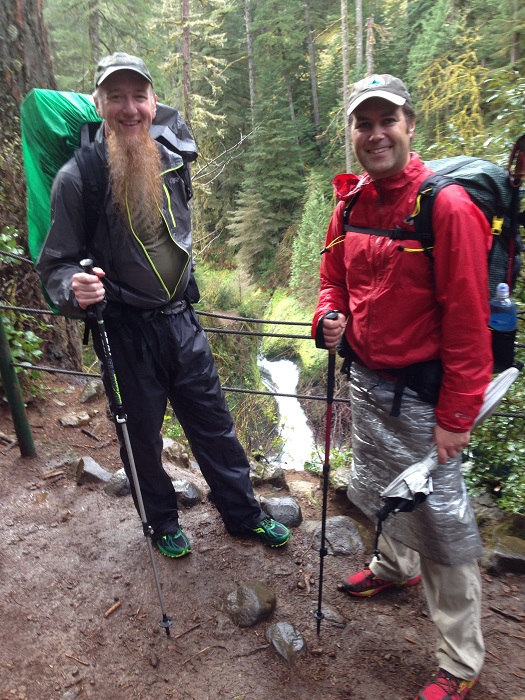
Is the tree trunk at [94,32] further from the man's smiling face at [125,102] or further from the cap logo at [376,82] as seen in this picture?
the cap logo at [376,82]

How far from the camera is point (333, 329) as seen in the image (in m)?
2.11

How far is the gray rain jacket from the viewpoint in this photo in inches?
87.3

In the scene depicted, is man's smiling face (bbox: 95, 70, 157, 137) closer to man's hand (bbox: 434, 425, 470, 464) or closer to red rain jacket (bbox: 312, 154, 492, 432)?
red rain jacket (bbox: 312, 154, 492, 432)

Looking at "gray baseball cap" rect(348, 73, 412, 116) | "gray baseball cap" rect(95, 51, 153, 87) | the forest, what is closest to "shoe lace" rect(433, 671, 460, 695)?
the forest

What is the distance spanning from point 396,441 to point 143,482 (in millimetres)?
1543

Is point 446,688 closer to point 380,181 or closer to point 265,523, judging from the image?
point 265,523

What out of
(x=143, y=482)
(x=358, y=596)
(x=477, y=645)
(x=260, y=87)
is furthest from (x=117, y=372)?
(x=260, y=87)

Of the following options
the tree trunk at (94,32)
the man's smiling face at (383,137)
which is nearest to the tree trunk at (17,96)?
the man's smiling face at (383,137)

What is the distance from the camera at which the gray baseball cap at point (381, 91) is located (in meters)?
1.79

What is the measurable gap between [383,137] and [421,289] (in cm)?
61

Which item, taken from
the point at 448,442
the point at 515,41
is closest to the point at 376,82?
the point at 448,442

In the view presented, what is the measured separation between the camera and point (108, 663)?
229 cm

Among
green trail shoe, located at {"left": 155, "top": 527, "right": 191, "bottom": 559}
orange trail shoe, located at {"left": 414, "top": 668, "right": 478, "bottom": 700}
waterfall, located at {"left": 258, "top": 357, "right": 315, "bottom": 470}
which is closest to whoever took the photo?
orange trail shoe, located at {"left": 414, "top": 668, "right": 478, "bottom": 700}

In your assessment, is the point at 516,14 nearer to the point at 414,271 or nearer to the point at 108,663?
the point at 414,271
